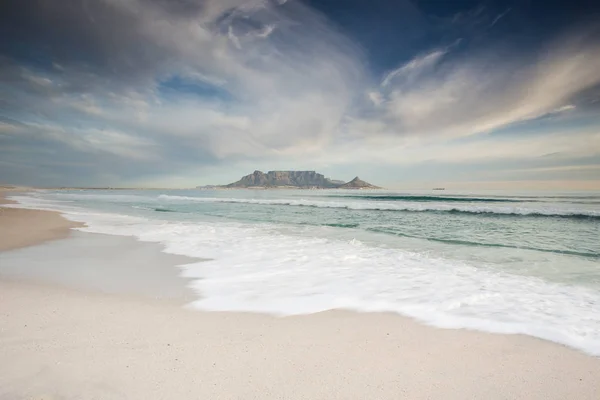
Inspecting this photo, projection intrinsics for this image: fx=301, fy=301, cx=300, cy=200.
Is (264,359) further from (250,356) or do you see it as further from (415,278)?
(415,278)

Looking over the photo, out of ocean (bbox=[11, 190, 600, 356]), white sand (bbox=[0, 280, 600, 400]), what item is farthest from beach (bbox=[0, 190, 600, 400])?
ocean (bbox=[11, 190, 600, 356])

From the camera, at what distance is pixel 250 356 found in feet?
8.96

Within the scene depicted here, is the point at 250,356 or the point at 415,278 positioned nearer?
the point at 250,356

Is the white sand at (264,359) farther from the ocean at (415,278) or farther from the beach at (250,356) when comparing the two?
the ocean at (415,278)

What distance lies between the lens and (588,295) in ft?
15.4

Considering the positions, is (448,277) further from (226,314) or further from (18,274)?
(18,274)

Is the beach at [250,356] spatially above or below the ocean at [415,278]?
above

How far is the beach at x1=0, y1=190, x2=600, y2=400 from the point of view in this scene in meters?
2.27

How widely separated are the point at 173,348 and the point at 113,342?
0.62 metres

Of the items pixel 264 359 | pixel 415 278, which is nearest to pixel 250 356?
pixel 264 359

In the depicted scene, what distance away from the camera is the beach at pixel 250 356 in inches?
89.5

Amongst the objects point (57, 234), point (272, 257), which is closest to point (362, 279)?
point (272, 257)

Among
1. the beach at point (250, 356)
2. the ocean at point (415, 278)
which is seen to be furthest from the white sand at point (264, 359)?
the ocean at point (415, 278)

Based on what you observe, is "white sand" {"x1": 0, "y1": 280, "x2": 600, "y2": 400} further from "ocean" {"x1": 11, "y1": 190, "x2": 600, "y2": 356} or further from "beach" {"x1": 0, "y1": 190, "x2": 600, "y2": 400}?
"ocean" {"x1": 11, "y1": 190, "x2": 600, "y2": 356}
